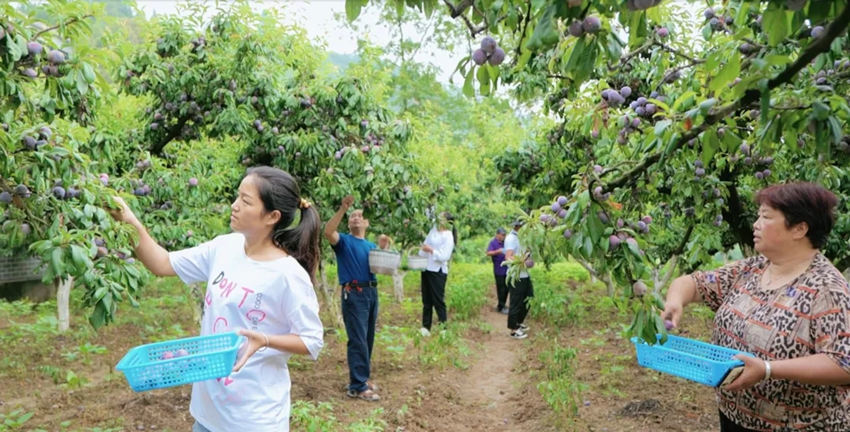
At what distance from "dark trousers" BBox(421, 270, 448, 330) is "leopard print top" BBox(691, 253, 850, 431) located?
19.7 ft

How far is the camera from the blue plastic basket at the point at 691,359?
2.03 meters

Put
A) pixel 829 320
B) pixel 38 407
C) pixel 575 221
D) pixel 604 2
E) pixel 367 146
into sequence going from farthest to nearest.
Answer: pixel 367 146, pixel 38 407, pixel 575 221, pixel 829 320, pixel 604 2

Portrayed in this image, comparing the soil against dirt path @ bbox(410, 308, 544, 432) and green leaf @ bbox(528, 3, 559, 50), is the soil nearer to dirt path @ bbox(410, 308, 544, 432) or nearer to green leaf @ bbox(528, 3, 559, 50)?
dirt path @ bbox(410, 308, 544, 432)

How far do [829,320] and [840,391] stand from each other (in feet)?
0.84

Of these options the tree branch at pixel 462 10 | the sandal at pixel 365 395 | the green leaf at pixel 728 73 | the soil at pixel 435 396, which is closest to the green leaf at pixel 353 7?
the tree branch at pixel 462 10

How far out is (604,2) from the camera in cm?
145

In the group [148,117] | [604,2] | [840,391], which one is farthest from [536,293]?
[604,2]

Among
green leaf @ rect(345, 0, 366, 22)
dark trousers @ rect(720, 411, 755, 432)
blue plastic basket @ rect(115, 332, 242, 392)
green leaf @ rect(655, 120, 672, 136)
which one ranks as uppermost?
green leaf @ rect(345, 0, 366, 22)

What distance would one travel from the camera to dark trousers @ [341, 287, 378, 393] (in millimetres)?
5098

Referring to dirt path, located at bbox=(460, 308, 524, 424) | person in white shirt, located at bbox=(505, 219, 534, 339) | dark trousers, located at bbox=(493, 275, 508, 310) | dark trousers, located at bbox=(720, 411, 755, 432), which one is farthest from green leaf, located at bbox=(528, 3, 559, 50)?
dark trousers, located at bbox=(493, 275, 508, 310)

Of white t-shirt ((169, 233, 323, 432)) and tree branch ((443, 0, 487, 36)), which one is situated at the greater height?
tree branch ((443, 0, 487, 36))

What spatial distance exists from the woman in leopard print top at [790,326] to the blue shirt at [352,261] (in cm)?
304

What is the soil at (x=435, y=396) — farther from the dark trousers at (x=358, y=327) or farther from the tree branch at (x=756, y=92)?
the tree branch at (x=756, y=92)

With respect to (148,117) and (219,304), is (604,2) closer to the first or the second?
(219,304)
